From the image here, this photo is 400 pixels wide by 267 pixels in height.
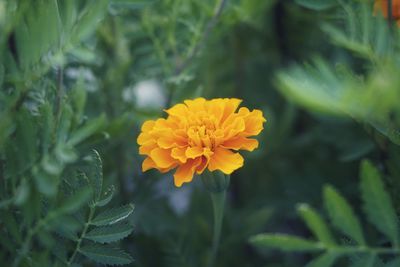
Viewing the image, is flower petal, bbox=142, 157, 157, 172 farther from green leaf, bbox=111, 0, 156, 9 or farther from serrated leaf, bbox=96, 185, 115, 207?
green leaf, bbox=111, 0, 156, 9

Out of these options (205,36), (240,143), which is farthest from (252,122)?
(205,36)

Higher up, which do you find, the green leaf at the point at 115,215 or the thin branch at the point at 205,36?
the thin branch at the point at 205,36

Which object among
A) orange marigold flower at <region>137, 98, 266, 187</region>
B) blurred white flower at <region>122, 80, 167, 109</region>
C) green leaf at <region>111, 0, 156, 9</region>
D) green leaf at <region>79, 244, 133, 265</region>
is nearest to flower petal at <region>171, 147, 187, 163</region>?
orange marigold flower at <region>137, 98, 266, 187</region>

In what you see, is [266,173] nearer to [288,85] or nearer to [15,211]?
[15,211]

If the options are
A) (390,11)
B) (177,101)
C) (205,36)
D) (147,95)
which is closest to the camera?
(390,11)

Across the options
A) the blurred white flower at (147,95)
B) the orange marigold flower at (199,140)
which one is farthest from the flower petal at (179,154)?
the blurred white flower at (147,95)

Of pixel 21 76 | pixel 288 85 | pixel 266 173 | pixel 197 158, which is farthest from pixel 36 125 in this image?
pixel 266 173

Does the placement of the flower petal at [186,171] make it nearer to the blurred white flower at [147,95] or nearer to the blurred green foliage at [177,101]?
the blurred green foliage at [177,101]

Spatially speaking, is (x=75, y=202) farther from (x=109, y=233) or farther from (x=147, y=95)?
(x=147, y=95)
